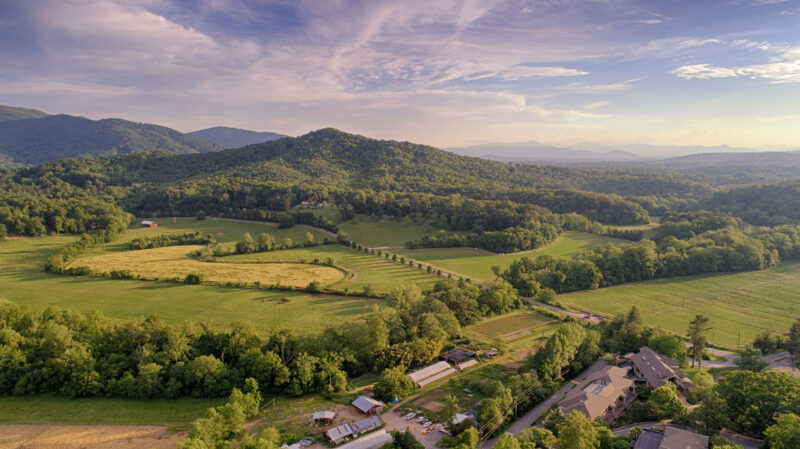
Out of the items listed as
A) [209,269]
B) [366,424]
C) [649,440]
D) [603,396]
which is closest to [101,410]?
[366,424]

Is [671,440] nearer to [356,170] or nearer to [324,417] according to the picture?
[324,417]

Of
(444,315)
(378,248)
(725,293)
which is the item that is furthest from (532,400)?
(378,248)

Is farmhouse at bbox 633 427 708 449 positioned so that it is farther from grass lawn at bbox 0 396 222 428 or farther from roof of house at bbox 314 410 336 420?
grass lawn at bbox 0 396 222 428

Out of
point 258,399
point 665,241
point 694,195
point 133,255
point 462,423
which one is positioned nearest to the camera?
point 462,423

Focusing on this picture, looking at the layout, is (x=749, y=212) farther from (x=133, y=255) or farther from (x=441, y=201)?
(x=133, y=255)

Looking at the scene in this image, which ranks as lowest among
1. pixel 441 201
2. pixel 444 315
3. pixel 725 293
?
pixel 725 293

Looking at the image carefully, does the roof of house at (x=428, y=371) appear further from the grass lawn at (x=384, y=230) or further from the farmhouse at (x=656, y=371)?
the grass lawn at (x=384, y=230)
